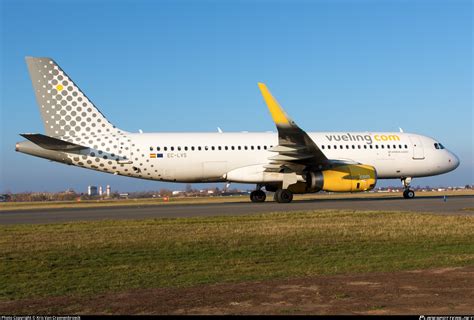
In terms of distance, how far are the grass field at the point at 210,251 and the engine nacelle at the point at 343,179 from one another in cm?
1028

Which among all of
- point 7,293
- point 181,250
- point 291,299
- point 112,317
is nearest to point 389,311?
point 291,299

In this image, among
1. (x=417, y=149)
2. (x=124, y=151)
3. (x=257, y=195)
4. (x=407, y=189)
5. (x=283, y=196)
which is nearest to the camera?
(x=124, y=151)

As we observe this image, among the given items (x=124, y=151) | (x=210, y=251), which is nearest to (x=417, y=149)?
(x=124, y=151)

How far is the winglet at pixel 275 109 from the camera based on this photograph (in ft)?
94.8

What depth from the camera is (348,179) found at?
103ft

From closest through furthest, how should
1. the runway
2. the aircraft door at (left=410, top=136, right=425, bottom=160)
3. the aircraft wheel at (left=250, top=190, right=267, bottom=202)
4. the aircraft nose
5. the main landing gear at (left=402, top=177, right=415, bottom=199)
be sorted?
the runway, the aircraft wheel at (left=250, top=190, right=267, bottom=202), the aircraft door at (left=410, top=136, right=425, bottom=160), the main landing gear at (left=402, top=177, right=415, bottom=199), the aircraft nose

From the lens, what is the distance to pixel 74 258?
42.0 ft

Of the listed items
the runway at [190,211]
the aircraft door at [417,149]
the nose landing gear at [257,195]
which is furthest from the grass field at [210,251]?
the aircraft door at [417,149]

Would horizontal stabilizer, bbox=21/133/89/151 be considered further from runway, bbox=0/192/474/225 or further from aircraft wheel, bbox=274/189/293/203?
aircraft wheel, bbox=274/189/293/203

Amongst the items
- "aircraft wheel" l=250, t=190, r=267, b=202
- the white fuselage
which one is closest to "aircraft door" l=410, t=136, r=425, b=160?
the white fuselage

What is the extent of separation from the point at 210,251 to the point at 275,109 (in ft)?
53.3

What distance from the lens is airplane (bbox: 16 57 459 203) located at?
1214 inches

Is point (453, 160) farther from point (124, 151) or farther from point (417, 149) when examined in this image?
point (124, 151)

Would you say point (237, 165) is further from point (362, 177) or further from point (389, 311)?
Result: point (389, 311)
